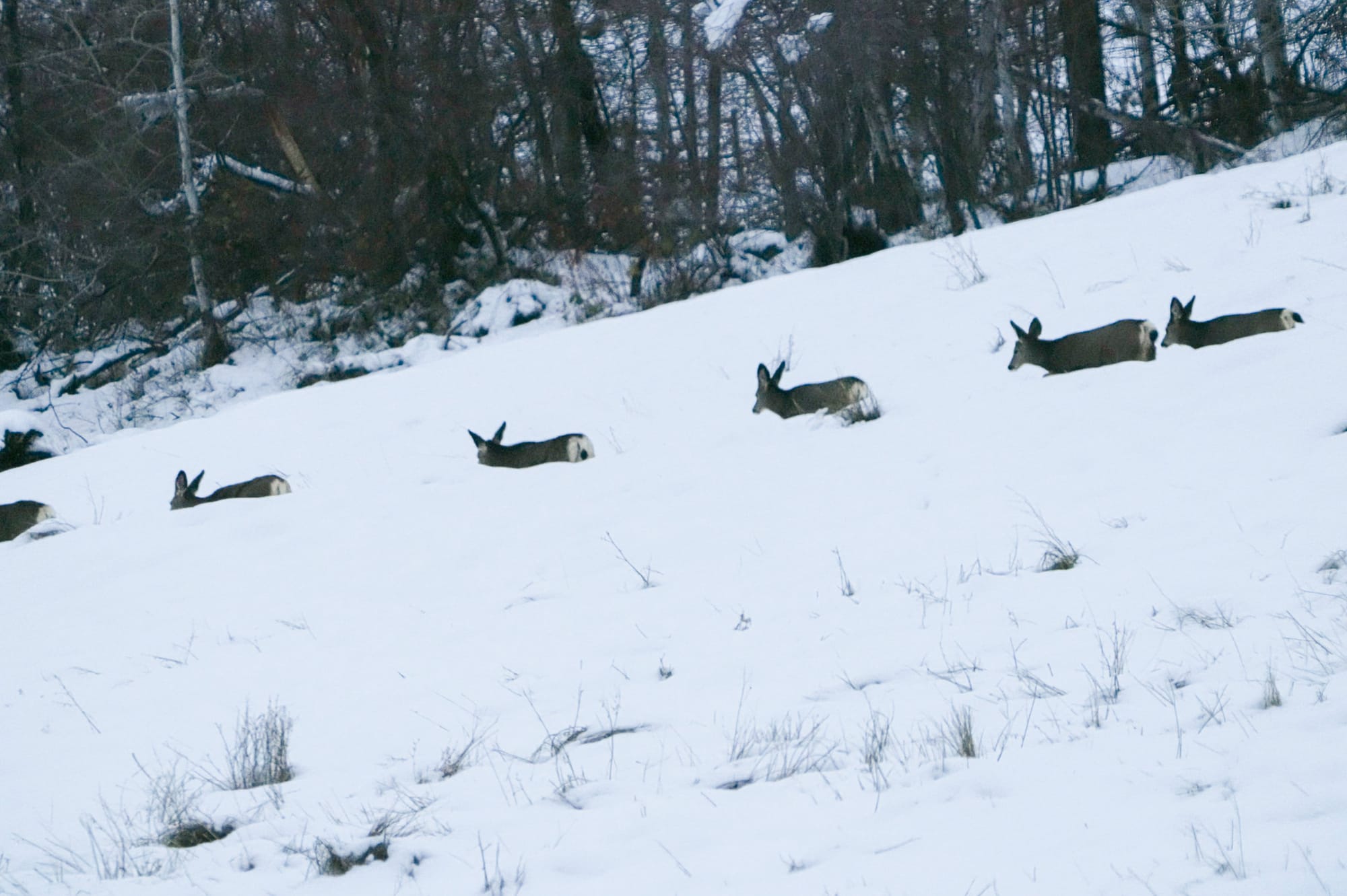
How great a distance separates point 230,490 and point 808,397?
4.99 metres

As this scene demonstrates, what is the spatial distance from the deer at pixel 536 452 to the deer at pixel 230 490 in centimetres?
167

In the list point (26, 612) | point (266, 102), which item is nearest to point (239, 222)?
point (266, 102)

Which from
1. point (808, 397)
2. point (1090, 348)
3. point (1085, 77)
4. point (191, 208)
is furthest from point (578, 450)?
point (191, 208)

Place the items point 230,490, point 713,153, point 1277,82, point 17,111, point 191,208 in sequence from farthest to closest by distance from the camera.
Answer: point 17,111, point 191,208, point 713,153, point 1277,82, point 230,490

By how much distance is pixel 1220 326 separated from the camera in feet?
26.3

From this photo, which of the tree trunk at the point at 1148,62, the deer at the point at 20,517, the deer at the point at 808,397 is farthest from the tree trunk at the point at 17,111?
the tree trunk at the point at 1148,62

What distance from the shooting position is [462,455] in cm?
1010

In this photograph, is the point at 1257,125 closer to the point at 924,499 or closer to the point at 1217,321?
the point at 1217,321

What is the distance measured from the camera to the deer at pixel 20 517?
1010cm

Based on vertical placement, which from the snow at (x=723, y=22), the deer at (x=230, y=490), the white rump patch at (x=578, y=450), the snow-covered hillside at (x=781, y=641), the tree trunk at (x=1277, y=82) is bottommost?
the snow-covered hillside at (x=781, y=641)

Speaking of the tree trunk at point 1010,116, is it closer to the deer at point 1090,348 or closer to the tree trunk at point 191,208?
the deer at point 1090,348

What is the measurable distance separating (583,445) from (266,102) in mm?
18827

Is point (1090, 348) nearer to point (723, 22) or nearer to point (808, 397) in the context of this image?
point (808, 397)

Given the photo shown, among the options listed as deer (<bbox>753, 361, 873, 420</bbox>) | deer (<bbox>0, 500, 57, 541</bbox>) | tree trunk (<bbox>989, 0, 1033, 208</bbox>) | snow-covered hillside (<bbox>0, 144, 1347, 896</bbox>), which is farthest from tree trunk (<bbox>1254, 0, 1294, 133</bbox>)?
deer (<bbox>0, 500, 57, 541</bbox>)
